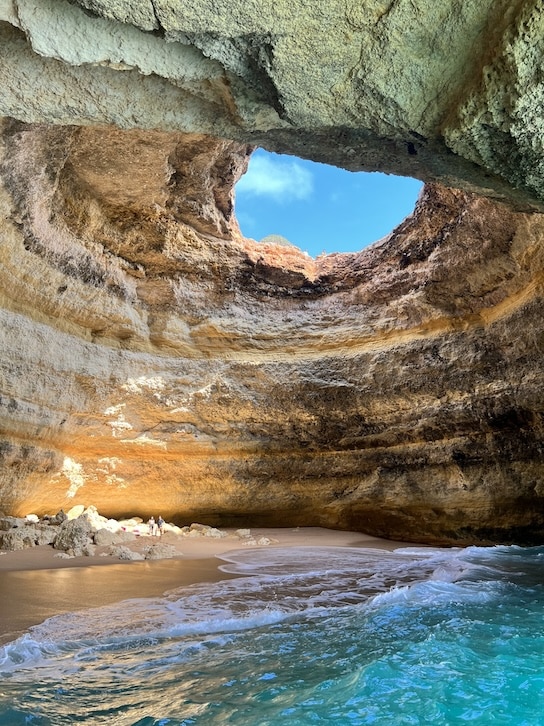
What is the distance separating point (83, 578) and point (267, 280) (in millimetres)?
6931

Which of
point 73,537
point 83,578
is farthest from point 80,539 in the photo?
point 83,578

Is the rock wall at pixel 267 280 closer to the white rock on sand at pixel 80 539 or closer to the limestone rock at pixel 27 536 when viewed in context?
the white rock on sand at pixel 80 539

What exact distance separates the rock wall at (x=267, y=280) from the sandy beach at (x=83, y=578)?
254cm

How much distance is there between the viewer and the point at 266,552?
880 cm

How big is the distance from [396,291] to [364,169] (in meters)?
6.58

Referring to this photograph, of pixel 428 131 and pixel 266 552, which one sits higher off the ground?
pixel 428 131

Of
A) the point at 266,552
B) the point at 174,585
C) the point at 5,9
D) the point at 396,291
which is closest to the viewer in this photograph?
the point at 5,9

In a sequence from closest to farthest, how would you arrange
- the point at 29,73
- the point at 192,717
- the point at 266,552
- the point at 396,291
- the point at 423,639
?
the point at 192,717
the point at 29,73
the point at 423,639
the point at 266,552
the point at 396,291

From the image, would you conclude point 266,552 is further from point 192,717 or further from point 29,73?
point 29,73

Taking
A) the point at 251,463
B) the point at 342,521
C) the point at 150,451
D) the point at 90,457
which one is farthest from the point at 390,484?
the point at 90,457

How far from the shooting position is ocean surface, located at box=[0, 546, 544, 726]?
2469 millimetres

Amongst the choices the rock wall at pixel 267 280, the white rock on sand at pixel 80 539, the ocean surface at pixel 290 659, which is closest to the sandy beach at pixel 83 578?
the white rock on sand at pixel 80 539

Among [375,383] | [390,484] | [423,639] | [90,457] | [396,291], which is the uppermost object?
[396,291]

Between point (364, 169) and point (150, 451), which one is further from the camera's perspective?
point (150, 451)
